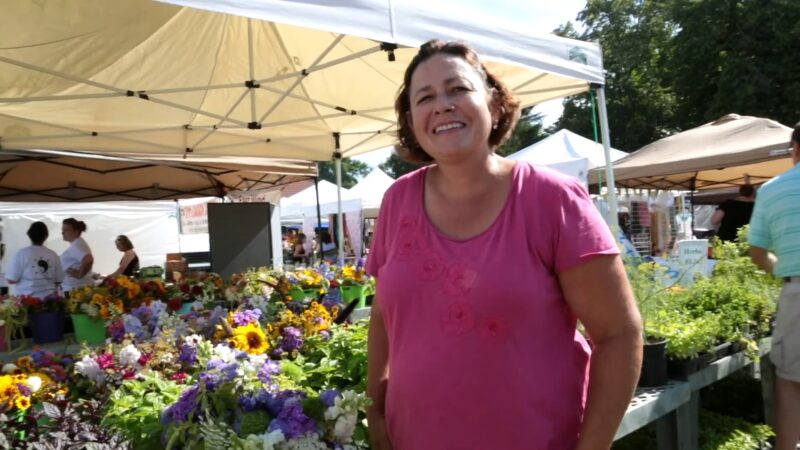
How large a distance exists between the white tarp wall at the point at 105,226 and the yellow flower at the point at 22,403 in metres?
11.1

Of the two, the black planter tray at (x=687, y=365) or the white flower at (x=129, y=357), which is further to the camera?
the black planter tray at (x=687, y=365)

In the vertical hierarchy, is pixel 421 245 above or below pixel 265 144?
below

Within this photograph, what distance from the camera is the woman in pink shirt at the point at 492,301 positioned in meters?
1.06

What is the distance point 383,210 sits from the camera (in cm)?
139

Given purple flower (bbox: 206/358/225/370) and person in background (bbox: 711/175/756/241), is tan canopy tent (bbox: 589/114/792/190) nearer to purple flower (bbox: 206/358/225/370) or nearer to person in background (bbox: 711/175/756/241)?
person in background (bbox: 711/175/756/241)

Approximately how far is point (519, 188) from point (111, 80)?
170 inches

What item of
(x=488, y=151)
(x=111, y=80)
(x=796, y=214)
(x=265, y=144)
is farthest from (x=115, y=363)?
(x=265, y=144)

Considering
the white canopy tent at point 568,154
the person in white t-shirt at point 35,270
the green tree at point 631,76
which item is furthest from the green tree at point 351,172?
the person in white t-shirt at point 35,270

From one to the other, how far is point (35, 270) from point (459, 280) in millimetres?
4309

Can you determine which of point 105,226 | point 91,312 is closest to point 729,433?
point 91,312

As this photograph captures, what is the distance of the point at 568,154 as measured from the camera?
29.0 feet

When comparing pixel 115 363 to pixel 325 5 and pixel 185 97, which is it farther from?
pixel 185 97

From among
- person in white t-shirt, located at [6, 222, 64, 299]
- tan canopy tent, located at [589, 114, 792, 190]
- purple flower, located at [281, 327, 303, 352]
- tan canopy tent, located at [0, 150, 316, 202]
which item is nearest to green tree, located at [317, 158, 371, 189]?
tan canopy tent, located at [0, 150, 316, 202]

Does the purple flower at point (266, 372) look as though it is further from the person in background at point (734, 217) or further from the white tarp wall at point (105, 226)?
the white tarp wall at point (105, 226)
